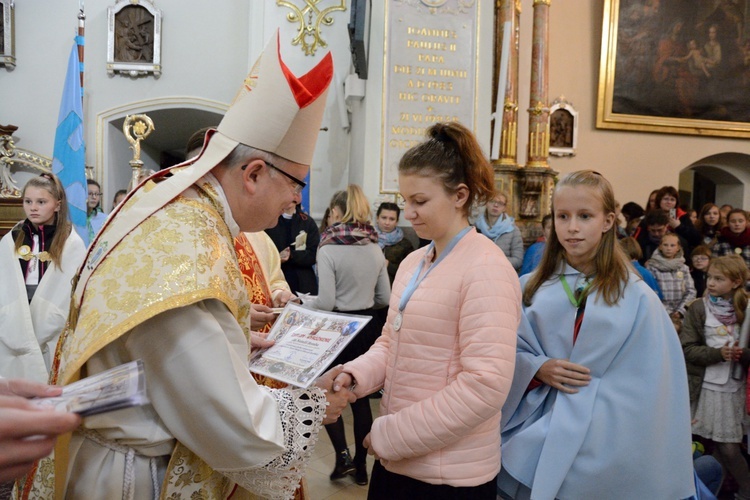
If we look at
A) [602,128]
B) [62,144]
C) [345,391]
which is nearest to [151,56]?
[62,144]

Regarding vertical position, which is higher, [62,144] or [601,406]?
[62,144]

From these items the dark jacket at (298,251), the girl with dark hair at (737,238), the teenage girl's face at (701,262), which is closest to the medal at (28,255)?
the dark jacket at (298,251)

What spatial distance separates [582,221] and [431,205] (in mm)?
557

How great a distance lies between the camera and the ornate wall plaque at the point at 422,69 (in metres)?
6.41

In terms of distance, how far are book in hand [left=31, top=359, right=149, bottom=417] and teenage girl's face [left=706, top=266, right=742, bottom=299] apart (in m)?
3.40

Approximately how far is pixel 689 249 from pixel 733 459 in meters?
3.19

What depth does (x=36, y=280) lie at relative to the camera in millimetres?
3473

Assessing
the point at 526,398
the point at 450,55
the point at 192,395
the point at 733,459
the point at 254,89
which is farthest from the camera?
the point at 450,55

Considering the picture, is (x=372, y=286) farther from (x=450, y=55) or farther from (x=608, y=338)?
(x=450, y=55)

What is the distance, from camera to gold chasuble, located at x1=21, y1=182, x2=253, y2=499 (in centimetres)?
118

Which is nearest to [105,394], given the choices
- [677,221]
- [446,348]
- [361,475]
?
[446,348]

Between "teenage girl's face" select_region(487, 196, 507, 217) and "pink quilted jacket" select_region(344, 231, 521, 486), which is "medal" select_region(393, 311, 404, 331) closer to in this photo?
"pink quilted jacket" select_region(344, 231, 521, 486)

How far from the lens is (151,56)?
8391mm

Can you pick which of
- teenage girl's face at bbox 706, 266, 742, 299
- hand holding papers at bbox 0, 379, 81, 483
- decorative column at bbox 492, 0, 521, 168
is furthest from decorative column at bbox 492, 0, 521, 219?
hand holding papers at bbox 0, 379, 81, 483
